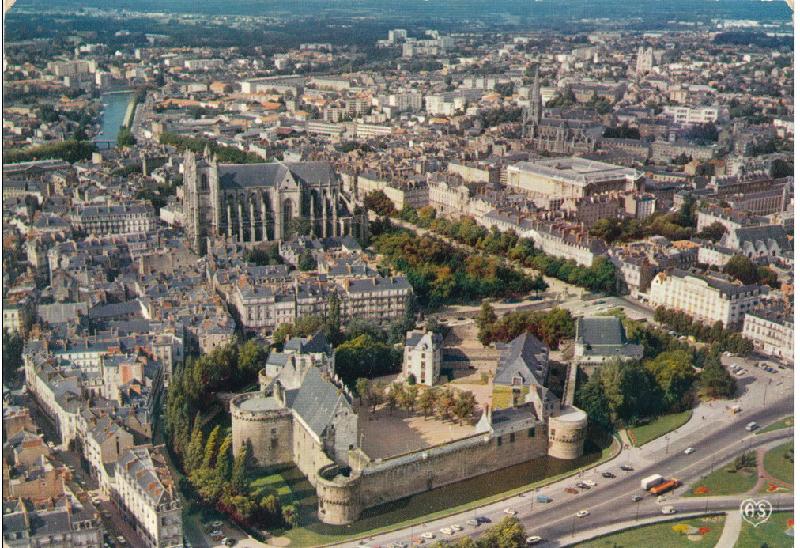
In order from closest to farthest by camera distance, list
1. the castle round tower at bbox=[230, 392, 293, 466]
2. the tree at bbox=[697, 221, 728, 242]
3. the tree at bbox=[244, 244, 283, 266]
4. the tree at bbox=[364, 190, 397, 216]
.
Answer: the castle round tower at bbox=[230, 392, 293, 466]
the tree at bbox=[244, 244, 283, 266]
the tree at bbox=[697, 221, 728, 242]
the tree at bbox=[364, 190, 397, 216]

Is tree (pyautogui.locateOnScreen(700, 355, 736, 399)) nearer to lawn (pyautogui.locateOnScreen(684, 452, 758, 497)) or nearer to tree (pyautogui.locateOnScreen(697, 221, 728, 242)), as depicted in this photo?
lawn (pyautogui.locateOnScreen(684, 452, 758, 497))

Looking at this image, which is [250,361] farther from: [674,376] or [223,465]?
[674,376]

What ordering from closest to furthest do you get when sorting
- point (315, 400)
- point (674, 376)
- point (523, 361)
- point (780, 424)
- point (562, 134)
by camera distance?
point (315, 400) → point (780, 424) → point (523, 361) → point (674, 376) → point (562, 134)

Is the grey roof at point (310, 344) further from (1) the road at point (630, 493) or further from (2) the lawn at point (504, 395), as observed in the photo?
(1) the road at point (630, 493)

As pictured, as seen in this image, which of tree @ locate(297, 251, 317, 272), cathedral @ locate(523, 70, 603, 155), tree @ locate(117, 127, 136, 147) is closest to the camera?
tree @ locate(297, 251, 317, 272)

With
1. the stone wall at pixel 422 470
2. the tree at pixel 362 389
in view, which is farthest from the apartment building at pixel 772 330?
the tree at pixel 362 389

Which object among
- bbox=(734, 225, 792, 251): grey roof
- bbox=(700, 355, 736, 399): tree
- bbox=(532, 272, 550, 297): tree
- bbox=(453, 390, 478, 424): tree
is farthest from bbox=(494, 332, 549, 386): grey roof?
bbox=(734, 225, 792, 251): grey roof

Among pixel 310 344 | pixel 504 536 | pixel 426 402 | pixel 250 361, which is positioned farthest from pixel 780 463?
pixel 250 361
